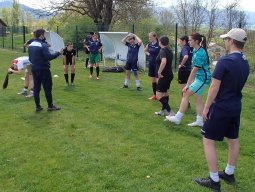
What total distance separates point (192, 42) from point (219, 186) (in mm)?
3092

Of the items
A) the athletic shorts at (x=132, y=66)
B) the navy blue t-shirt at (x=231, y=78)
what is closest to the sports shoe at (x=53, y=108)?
the athletic shorts at (x=132, y=66)

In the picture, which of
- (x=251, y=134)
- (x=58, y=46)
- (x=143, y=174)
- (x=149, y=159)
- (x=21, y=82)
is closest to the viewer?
(x=143, y=174)

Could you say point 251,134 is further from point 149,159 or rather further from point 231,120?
point 231,120

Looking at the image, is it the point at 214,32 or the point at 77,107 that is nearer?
the point at 77,107

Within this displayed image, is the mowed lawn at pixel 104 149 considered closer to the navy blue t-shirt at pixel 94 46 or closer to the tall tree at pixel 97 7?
the navy blue t-shirt at pixel 94 46

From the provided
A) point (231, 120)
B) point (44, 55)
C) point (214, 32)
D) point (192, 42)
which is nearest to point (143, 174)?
point (231, 120)

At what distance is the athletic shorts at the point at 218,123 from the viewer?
4.46 meters

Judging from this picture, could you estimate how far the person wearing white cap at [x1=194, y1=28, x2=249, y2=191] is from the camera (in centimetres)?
430

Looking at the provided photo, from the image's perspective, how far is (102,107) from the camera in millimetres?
9406

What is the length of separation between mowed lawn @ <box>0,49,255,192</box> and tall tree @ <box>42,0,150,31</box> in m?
20.2

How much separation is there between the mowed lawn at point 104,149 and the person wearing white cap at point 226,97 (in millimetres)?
581

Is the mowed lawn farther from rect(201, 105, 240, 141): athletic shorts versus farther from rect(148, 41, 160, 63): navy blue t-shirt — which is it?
rect(148, 41, 160, 63): navy blue t-shirt

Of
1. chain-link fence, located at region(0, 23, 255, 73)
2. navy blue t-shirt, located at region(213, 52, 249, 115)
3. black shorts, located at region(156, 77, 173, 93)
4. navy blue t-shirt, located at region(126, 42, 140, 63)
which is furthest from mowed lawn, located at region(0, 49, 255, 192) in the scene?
chain-link fence, located at region(0, 23, 255, 73)

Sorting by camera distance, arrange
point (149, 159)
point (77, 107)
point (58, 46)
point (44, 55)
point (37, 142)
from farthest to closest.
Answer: point (58, 46)
point (77, 107)
point (44, 55)
point (37, 142)
point (149, 159)
